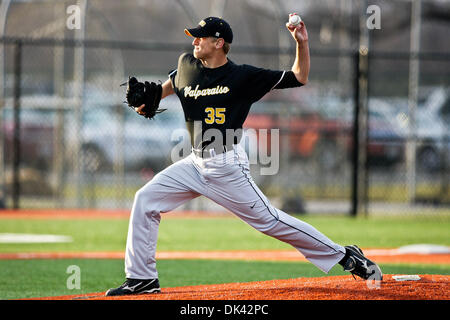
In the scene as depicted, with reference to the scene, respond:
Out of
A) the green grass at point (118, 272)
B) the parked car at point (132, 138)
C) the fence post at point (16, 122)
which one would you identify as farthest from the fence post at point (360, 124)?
the fence post at point (16, 122)

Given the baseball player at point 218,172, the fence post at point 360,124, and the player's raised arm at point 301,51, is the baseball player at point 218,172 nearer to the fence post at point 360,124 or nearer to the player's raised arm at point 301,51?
the player's raised arm at point 301,51

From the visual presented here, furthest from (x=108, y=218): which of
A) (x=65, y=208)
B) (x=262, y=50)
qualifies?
(x=262, y=50)

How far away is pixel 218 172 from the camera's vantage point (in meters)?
5.32

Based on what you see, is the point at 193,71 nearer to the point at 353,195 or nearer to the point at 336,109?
the point at 353,195

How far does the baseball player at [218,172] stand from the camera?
5277 mm

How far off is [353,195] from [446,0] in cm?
1069

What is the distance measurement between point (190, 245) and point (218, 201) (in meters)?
4.29

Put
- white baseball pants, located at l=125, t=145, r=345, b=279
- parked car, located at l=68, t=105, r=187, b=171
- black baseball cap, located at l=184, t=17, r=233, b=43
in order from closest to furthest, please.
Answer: white baseball pants, located at l=125, t=145, r=345, b=279, black baseball cap, located at l=184, t=17, r=233, b=43, parked car, located at l=68, t=105, r=187, b=171

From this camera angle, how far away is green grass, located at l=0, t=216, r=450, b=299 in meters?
6.62

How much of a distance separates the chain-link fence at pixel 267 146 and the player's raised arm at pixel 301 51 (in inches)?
372

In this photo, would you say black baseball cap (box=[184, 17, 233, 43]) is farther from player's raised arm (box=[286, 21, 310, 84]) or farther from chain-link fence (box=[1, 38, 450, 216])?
chain-link fence (box=[1, 38, 450, 216])

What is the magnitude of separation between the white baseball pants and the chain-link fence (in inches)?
365

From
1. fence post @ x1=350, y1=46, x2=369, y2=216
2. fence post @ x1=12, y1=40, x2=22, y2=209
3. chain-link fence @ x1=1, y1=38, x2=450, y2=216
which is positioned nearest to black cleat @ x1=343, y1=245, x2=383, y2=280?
fence post @ x1=350, y1=46, x2=369, y2=216

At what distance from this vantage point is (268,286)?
522 cm
